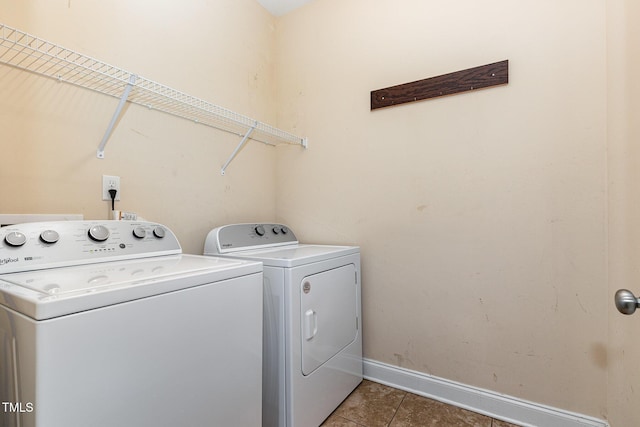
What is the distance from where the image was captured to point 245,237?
5.59 feet

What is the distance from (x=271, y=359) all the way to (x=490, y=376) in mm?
1125

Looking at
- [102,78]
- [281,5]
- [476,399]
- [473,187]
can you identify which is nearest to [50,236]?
[102,78]

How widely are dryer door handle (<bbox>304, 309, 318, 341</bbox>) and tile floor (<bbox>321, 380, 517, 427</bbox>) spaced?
475 millimetres

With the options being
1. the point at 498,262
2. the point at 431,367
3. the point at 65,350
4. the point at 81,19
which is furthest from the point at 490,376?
the point at 81,19

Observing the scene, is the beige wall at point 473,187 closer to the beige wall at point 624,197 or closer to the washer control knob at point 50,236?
the beige wall at point 624,197

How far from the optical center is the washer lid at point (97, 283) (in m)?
0.63

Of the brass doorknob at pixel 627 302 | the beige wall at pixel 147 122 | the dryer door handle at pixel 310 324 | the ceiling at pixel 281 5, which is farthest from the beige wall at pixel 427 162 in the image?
the dryer door handle at pixel 310 324

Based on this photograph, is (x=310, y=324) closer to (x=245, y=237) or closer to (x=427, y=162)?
(x=245, y=237)

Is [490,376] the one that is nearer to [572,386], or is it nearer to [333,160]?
[572,386]

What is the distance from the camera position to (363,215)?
1938mm

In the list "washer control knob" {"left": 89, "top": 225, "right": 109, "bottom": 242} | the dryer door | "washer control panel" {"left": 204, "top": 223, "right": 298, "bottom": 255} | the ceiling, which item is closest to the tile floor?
the dryer door

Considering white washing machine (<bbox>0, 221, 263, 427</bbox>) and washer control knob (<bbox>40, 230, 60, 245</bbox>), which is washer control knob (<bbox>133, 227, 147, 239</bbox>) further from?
washer control knob (<bbox>40, 230, 60, 245</bbox>)

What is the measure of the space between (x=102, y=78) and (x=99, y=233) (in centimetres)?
68

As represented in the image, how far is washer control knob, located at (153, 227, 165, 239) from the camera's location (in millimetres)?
1305
